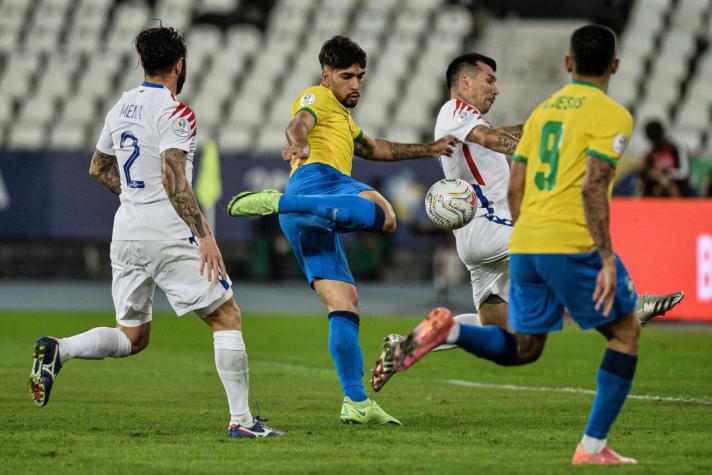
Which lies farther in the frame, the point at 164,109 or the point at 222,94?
the point at 222,94

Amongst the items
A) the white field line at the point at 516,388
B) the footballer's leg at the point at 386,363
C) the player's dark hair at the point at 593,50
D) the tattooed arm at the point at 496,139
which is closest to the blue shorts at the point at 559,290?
the footballer's leg at the point at 386,363

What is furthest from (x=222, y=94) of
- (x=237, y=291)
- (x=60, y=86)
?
(x=237, y=291)

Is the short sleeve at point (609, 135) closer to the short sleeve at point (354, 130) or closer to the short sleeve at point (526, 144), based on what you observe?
the short sleeve at point (526, 144)

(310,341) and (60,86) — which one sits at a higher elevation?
(60,86)

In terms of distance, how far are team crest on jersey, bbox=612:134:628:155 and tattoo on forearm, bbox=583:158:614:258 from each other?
9 centimetres

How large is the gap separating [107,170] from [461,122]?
2.23m

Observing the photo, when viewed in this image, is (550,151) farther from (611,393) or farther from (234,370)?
(234,370)

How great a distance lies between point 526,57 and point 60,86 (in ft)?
28.3

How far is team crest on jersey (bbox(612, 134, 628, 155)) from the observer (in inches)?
234

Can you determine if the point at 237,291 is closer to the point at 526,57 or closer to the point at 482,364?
the point at 526,57

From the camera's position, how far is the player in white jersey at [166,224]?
716cm

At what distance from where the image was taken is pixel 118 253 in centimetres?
751

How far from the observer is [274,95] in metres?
25.2

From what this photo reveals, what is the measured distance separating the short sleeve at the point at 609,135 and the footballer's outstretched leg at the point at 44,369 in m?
3.28
